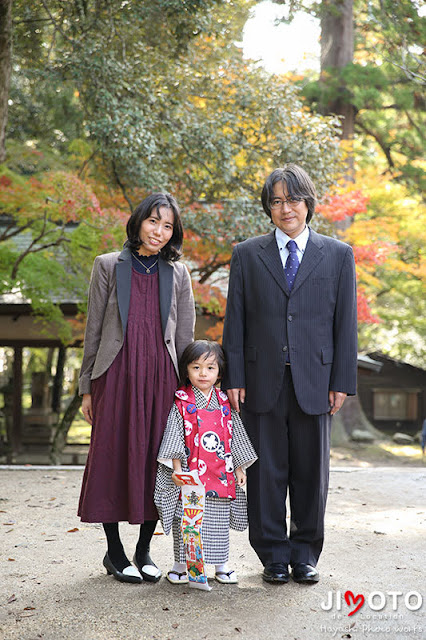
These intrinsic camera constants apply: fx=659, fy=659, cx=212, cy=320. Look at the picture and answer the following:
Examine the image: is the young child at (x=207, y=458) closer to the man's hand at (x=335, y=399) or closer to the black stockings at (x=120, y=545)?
the black stockings at (x=120, y=545)

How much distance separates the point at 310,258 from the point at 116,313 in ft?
3.30

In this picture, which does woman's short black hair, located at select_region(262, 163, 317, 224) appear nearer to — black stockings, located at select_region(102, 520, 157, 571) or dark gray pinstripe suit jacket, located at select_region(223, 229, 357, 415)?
dark gray pinstripe suit jacket, located at select_region(223, 229, 357, 415)

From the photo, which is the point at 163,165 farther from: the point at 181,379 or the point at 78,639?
the point at 78,639

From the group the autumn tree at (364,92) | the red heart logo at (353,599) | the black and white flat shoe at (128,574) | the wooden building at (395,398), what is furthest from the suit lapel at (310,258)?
the wooden building at (395,398)

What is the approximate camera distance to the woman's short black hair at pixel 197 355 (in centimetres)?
322

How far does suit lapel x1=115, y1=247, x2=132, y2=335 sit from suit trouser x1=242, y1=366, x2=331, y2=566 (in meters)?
0.81

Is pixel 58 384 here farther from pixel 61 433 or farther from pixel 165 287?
pixel 165 287

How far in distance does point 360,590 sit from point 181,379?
4.32 ft

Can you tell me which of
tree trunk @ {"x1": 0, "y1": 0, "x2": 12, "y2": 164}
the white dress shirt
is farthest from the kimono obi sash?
tree trunk @ {"x1": 0, "y1": 0, "x2": 12, "y2": 164}

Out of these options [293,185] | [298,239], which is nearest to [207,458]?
[298,239]

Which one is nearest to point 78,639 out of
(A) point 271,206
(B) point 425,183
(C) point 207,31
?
(A) point 271,206

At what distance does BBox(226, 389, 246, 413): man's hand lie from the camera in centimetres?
327

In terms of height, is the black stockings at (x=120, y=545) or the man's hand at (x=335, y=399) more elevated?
the man's hand at (x=335, y=399)
